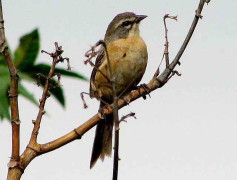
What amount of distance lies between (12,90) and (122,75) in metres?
2.64

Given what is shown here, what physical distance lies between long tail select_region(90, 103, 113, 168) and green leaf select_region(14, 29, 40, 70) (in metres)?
0.66

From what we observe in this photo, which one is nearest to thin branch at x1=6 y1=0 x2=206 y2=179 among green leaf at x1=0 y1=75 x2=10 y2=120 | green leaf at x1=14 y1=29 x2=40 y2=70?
green leaf at x1=0 y1=75 x2=10 y2=120

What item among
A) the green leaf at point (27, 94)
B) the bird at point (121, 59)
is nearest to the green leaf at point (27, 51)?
the green leaf at point (27, 94)

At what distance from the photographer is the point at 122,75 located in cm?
430

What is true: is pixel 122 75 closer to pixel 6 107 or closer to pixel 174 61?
pixel 6 107

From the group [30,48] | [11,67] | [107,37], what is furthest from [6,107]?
[107,37]

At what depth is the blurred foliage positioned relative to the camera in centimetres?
310

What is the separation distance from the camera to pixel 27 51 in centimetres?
383

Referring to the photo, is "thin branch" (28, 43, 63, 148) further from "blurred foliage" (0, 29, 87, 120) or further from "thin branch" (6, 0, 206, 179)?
"blurred foliage" (0, 29, 87, 120)

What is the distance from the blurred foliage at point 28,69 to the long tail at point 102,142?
426 millimetres

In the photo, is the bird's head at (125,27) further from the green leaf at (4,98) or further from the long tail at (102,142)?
the green leaf at (4,98)

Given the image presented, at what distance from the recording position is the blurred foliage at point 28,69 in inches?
122

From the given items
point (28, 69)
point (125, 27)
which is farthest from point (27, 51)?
point (125, 27)

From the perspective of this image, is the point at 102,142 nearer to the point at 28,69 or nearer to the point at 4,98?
the point at 28,69
